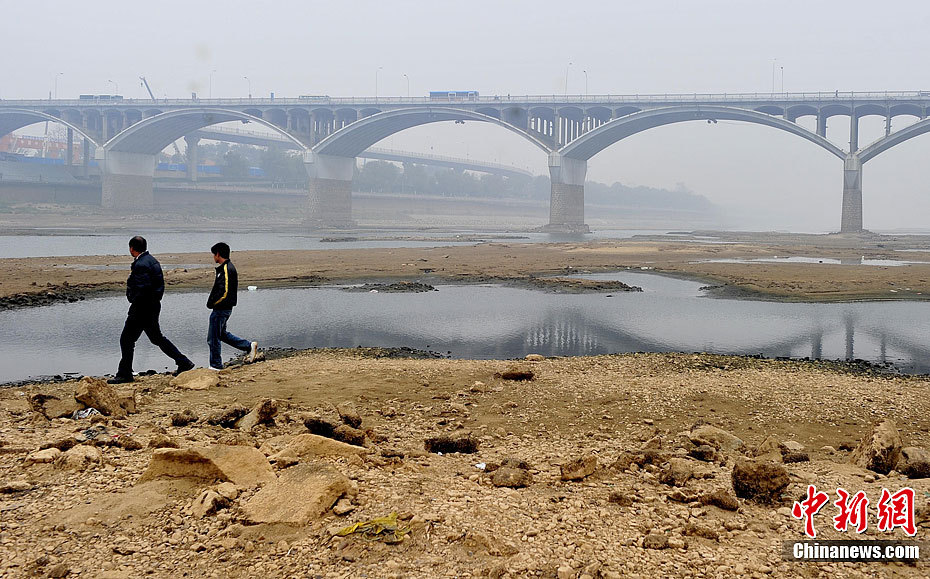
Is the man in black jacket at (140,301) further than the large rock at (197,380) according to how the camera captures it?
Yes

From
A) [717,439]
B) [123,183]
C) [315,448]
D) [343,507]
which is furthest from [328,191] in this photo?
[343,507]

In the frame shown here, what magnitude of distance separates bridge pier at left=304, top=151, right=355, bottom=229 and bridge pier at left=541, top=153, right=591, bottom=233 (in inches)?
934

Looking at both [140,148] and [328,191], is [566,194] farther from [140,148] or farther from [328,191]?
[140,148]

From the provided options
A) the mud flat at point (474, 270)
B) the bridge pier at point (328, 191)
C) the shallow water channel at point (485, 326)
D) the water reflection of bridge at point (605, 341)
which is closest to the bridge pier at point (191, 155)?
the bridge pier at point (328, 191)

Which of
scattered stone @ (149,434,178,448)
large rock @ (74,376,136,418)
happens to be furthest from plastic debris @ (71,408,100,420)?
scattered stone @ (149,434,178,448)

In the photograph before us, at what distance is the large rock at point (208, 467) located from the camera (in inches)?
211

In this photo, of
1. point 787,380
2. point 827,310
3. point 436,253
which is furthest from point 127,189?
point 787,380

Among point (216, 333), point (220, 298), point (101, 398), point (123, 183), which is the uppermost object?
point (123, 183)

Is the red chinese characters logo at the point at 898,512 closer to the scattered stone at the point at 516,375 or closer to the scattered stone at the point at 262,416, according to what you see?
the scattered stone at the point at 262,416

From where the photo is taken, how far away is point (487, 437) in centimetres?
720

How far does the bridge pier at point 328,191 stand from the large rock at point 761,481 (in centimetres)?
8078

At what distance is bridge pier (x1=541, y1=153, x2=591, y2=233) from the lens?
269 feet

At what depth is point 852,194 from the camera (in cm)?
7488

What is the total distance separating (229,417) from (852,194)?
79461mm
